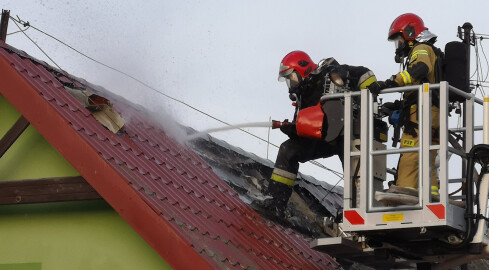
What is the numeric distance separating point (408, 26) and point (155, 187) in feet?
9.54

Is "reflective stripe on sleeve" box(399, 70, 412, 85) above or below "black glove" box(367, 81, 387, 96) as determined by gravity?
above

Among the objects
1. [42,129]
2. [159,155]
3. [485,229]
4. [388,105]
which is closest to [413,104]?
[388,105]

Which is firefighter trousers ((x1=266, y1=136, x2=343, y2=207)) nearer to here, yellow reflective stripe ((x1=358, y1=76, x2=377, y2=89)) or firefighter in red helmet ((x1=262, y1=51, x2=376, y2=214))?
firefighter in red helmet ((x1=262, y1=51, x2=376, y2=214))

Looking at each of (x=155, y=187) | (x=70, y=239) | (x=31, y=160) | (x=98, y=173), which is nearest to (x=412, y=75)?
(x=155, y=187)

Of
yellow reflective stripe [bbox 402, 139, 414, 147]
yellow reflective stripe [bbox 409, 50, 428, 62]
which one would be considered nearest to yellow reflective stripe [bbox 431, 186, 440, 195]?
yellow reflective stripe [bbox 402, 139, 414, 147]

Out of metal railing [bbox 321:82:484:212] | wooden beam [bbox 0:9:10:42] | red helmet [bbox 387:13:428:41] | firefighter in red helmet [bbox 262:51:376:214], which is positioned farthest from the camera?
wooden beam [bbox 0:9:10:42]

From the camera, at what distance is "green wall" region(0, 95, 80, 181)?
9.92m

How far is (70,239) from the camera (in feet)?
31.7

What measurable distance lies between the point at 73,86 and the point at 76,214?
1.82 metres

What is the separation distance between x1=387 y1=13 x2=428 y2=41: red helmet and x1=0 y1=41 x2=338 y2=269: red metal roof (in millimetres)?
2361

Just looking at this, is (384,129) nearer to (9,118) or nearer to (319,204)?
(319,204)

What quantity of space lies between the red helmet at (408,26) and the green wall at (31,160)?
11.2 feet

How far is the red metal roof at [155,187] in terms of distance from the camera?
9062mm

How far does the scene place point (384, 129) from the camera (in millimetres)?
10500
